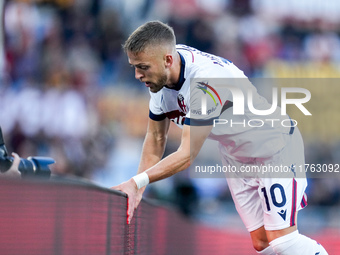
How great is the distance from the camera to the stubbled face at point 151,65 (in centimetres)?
424

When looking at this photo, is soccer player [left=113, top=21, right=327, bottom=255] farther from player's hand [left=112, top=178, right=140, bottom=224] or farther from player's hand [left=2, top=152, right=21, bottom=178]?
player's hand [left=2, top=152, right=21, bottom=178]

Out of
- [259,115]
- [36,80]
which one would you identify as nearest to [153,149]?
[259,115]

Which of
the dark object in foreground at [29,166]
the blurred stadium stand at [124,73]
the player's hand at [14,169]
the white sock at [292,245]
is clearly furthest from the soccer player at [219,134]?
the blurred stadium stand at [124,73]

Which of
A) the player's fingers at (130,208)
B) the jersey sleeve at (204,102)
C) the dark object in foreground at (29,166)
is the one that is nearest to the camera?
the dark object in foreground at (29,166)

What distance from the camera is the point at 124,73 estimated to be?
13594mm

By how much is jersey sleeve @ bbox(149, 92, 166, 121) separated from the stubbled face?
48 cm

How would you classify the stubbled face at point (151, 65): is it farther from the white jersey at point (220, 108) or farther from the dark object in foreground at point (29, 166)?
the dark object in foreground at point (29, 166)

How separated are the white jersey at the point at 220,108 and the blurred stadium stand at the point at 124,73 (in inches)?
267

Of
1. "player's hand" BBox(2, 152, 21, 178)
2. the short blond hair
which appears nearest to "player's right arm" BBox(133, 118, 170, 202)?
the short blond hair

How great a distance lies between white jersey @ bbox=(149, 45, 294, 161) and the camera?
4.37 metres

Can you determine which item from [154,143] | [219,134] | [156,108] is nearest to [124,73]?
[154,143]

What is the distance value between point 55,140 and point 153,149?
7462 mm

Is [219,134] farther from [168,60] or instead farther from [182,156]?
[168,60]

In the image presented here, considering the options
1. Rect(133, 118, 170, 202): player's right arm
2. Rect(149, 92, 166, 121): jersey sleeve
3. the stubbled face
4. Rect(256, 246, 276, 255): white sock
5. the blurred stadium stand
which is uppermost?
the blurred stadium stand
